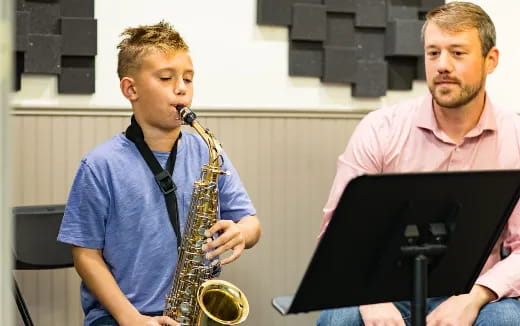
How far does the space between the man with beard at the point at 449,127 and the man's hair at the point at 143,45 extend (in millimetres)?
703

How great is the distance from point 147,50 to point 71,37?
795 mm

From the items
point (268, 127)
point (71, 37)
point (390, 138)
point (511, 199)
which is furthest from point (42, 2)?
point (511, 199)

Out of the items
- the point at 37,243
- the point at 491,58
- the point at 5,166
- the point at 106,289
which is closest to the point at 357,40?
the point at 491,58

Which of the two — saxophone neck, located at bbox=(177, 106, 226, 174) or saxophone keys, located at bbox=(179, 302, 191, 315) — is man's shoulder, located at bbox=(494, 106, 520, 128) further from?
saxophone keys, located at bbox=(179, 302, 191, 315)

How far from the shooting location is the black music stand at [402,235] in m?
1.78

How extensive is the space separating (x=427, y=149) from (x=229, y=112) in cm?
105

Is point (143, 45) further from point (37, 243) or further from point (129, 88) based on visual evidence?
point (37, 243)

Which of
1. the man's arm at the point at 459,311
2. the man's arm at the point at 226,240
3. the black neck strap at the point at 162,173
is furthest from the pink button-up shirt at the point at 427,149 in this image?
the black neck strap at the point at 162,173

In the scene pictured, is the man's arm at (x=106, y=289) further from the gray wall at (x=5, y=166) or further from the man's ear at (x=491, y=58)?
the gray wall at (x=5, y=166)

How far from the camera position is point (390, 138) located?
2.75 m

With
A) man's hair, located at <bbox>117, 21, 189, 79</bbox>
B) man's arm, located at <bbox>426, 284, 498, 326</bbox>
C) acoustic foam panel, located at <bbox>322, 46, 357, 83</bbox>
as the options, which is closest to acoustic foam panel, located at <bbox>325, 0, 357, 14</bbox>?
acoustic foam panel, located at <bbox>322, 46, 357, 83</bbox>

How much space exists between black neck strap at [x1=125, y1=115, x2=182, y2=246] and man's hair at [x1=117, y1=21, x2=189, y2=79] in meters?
0.21

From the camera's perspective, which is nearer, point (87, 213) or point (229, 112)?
point (87, 213)

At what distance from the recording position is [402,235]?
1.84 meters
